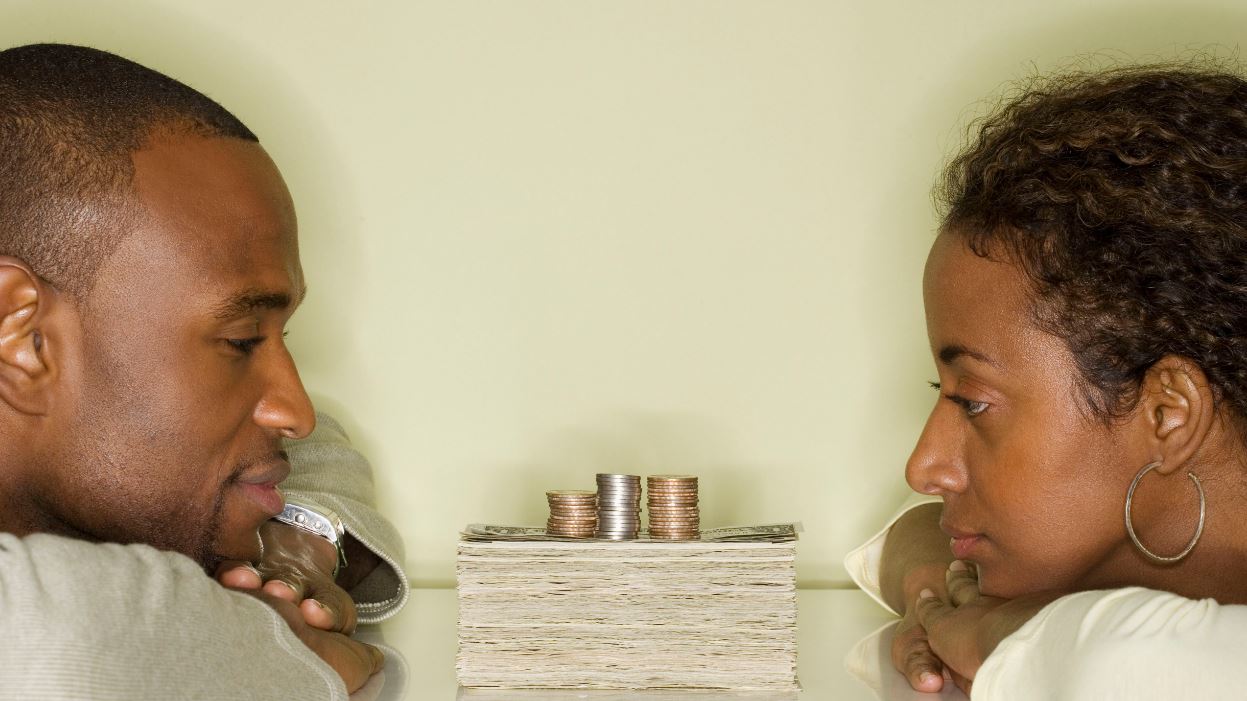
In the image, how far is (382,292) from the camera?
1.71 m

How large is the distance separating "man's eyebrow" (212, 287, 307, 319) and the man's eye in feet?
0.09

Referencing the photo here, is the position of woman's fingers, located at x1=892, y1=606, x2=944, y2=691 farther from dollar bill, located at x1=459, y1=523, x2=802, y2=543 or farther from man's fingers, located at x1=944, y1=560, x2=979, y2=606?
dollar bill, located at x1=459, y1=523, x2=802, y2=543

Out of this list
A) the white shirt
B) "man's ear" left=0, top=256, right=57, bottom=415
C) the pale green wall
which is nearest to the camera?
the white shirt

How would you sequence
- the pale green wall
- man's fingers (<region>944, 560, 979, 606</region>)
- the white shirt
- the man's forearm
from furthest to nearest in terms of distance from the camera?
the pale green wall, the man's forearm, man's fingers (<region>944, 560, 979, 606</region>), the white shirt

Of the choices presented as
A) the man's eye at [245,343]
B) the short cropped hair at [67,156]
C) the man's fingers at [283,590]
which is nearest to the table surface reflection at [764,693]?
the man's fingers at [283,590]

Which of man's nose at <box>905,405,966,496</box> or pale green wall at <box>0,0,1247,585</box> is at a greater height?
pale green wall at <box>0,0,1247,585</box>

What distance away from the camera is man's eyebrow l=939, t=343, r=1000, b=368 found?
1087 millimetres

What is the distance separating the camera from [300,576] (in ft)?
4.07

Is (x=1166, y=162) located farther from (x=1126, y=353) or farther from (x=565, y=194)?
(x=565, y=194)

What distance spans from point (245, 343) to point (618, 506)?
375 mm

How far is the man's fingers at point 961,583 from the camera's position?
1.23m

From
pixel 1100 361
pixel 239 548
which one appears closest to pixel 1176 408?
pixel 1100 361

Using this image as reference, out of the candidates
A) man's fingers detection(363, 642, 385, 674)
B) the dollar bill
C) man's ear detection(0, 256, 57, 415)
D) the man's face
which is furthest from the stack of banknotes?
man's ear detection(0, 256, 57, 415)

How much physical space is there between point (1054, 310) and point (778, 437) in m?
0.69
